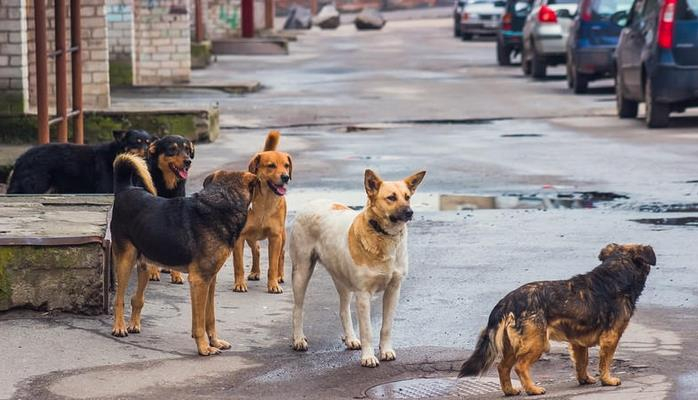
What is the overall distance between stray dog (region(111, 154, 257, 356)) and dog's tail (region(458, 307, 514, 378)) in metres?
1.67

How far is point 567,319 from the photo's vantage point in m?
7.38

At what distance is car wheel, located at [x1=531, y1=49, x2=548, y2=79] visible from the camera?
31.0m

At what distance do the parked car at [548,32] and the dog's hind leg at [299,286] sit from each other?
21645mm

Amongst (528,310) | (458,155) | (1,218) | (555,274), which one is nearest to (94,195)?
(1,218)

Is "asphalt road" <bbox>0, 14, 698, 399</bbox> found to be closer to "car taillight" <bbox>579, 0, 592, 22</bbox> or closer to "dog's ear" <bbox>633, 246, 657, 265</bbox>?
"dog's ear" <bbox>633, 246, 657, 265</bbox>

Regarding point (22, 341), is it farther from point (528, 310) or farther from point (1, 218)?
point (528, 310)

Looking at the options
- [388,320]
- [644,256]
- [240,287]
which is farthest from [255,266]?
[644,256]

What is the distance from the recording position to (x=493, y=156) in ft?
57.4

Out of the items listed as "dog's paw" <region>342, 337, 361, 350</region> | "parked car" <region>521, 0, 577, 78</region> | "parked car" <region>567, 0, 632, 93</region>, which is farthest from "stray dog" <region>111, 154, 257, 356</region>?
"parked car" <region>521, 0, 577, 78</region>

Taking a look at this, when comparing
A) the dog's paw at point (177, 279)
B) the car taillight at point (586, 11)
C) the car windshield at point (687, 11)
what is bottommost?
the dog's paw at point (177, 279)

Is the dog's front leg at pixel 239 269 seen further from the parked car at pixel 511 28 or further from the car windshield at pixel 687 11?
the parked car at pixel 511 28

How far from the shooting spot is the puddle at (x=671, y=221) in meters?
12.4

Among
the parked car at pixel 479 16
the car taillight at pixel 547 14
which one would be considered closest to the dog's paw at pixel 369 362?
the car taillight at pixel 547 14

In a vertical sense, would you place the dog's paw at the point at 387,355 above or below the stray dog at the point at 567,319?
below
